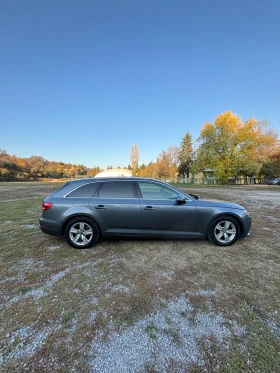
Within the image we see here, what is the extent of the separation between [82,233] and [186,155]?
140 feet

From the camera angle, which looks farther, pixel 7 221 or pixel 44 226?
pixel 7 221

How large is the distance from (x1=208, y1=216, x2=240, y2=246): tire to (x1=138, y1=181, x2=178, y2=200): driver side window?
1.11 m

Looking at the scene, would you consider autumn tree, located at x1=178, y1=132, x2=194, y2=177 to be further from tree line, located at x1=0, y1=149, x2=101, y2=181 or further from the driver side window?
the driver side window

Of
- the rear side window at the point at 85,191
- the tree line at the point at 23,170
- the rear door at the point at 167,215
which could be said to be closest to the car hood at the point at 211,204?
the rear door at the point at 167,215

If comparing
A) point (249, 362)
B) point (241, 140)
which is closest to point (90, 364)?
point (249, 362)

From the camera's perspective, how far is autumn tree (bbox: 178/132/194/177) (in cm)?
4384

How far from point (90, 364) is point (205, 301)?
1498 millimetres

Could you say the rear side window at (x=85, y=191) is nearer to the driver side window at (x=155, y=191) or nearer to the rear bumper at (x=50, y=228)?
the rear bumper at (x=50, y=228)

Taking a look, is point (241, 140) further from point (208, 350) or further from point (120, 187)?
point (208, 350)

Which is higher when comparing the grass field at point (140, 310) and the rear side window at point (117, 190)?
the rear side window at point (117, 190)

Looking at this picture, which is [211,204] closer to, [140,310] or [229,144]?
[140,310]

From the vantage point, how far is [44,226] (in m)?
3.96

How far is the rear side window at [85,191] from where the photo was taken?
3965 millimetres

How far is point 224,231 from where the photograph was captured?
4.07 metres
